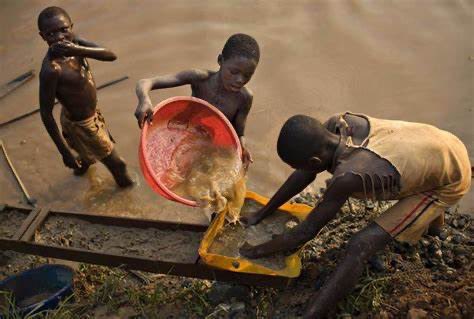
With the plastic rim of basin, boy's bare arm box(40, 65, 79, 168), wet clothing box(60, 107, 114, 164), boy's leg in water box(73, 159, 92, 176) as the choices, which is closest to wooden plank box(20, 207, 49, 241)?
boy's bare arm box(40, 65, 79, 168)

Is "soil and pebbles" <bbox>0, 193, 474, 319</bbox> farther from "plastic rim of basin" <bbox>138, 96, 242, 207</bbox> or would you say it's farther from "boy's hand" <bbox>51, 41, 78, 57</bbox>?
"boy's hand" <bbox>51, 41, 78, 57</bbox>

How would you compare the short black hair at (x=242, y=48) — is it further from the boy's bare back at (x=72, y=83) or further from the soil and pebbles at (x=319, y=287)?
the soil and pebbles at (x=319, y=287)

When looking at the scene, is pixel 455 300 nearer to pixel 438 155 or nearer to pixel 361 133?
pixel 438 155

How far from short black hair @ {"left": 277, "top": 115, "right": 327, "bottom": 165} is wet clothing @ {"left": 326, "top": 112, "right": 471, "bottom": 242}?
176 mm

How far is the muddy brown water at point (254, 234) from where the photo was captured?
3156 millimetres

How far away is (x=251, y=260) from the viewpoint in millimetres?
3152

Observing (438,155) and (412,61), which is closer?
(438,155)

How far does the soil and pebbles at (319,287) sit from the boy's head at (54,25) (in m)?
1.69

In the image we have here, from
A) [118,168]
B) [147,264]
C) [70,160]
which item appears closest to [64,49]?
[70,160]

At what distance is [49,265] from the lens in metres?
3.42

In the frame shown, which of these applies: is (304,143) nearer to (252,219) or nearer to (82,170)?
(252,219)

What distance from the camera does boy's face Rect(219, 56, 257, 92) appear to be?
3375 millimetres

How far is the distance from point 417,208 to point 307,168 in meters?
0.73

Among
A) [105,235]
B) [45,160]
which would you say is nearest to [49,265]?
[105,235]
